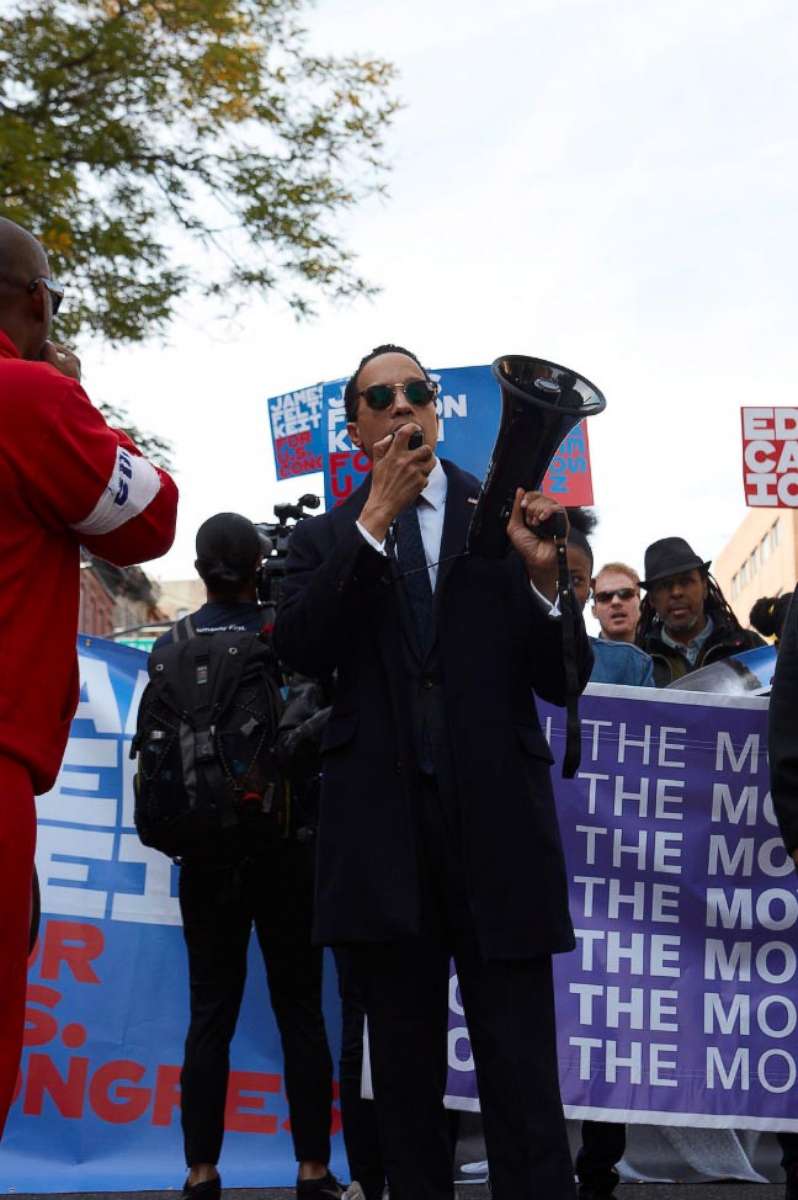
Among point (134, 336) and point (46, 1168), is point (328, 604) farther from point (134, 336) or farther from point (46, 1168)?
point (134, 336)

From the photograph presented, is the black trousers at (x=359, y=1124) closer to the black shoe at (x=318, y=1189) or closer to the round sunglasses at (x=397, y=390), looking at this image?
the black shoe at (x=318, y=1189)

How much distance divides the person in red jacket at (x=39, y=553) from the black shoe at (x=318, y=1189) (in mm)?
2158

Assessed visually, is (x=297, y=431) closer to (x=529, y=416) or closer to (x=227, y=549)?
(x=227, y=549)

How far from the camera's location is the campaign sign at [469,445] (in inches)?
278

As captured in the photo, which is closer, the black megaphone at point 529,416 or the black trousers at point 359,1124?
the black megaphone at point 529,416

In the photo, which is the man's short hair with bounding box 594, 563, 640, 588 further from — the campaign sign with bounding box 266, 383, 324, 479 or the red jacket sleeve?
the red jacket sleeve

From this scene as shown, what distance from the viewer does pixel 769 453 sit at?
8070 mm

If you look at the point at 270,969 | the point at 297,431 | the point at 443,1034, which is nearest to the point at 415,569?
the point at 443,1034

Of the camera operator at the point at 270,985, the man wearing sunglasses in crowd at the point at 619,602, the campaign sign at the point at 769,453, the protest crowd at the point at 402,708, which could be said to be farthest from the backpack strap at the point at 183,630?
the campaign sign at the point at 769,453

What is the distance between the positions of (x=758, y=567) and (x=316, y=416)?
60.7 metres

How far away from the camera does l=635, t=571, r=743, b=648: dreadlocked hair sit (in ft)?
21.0

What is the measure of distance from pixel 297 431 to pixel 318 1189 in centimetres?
411

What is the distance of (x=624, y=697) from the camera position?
5016 mm

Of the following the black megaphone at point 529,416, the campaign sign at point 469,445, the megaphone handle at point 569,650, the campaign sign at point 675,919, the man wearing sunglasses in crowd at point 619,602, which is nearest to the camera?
the black megaphone at point 529,416
